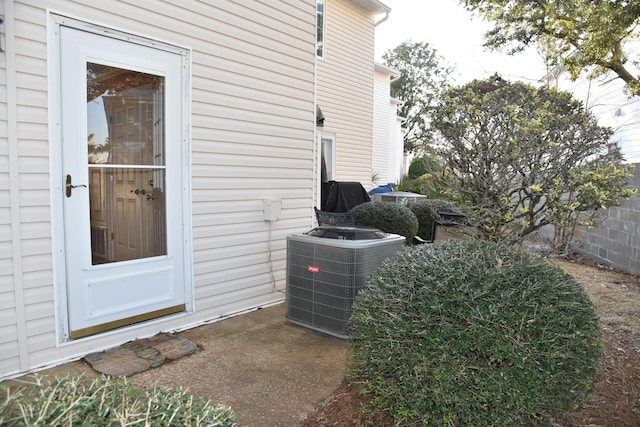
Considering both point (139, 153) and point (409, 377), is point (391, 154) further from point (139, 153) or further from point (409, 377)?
point (409, 377)

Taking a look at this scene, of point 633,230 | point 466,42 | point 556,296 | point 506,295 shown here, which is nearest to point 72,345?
point 506,295

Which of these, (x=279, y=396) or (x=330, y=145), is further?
(x=330, y=145)

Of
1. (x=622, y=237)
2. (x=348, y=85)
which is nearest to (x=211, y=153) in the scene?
(x=622, y=237)

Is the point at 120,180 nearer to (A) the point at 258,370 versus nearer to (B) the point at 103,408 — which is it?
(A) the point at 258,370

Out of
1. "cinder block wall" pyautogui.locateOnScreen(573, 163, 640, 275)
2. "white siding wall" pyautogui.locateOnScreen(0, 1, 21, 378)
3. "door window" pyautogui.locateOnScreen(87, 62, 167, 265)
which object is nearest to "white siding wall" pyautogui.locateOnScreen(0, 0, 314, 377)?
"white siding wall" pyautogui.locateOnScreen(0, 1, 21, 378)

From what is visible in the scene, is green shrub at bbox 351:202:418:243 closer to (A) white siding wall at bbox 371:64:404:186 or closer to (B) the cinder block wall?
(B) the cinder block wall

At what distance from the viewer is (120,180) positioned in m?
3.28

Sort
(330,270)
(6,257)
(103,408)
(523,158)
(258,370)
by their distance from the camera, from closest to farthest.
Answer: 1. (103,408)
2. (6,257)
3. (523,158)
4. (258,370)
5. (330,270)

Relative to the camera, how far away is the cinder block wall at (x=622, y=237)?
6.12 meters

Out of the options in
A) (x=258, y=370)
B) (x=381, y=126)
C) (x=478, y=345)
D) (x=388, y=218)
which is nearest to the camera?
(x=478, y=345)

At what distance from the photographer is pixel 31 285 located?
283 centimetres

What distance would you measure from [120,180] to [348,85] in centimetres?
831

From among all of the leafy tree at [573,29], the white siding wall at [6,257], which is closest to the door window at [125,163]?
the white siding wall at [6,257]

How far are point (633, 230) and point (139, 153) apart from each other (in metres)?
6.54
